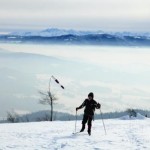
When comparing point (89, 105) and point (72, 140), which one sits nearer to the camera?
Answer: point (72, 140)

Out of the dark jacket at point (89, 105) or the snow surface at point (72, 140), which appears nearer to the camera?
the snow surface at point (72, 140)

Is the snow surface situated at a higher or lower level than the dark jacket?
lower

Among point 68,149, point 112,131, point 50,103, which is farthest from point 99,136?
point 50,103

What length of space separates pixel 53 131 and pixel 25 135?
2574mm

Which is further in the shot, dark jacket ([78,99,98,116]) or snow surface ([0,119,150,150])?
dark jacket ([78,99,98,116])

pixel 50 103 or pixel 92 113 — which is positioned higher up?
pixel 92 113

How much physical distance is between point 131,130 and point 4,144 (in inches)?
380

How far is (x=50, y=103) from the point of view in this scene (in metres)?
85.0

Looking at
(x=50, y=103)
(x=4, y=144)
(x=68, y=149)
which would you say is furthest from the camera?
(x=50, y=103)

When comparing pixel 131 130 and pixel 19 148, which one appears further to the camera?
pixel 131 130

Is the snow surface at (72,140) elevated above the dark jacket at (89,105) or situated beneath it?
situated beneath

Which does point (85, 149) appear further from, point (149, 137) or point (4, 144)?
point (149, 137)

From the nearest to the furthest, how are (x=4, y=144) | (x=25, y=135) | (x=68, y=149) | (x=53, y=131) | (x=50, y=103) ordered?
(x=68, y=149), (x=4, y=144), (x=25, y=135), (x=53, y=131), (x=50, y=103)

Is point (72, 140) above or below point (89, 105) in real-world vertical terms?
below
